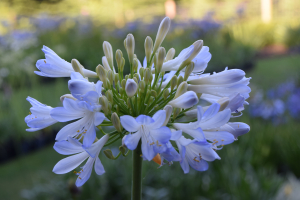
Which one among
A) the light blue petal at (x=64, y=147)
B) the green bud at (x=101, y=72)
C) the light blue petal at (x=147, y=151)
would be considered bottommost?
the light blue petal at (x=147, y=151)

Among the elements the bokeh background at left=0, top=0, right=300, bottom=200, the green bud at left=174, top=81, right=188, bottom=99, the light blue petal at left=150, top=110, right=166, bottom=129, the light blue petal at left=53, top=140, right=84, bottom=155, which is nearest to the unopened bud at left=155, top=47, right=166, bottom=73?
the green bud at left=174, top=81, right=188, bottom=99

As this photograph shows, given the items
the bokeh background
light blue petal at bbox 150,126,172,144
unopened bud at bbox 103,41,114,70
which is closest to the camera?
light blue petal at bbox 150,126,172,144

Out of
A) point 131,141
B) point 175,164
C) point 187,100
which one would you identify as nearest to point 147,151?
point 131,141

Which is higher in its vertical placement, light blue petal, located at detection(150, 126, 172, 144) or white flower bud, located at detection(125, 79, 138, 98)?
white flower bud, located at detection(125, 79, 138, 98)

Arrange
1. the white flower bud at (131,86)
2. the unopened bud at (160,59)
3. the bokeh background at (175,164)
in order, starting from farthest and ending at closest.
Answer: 1. the bokeh background at (175,164)
2. the unopened bud at (160,59)
3. the white flower bud at (131,86)

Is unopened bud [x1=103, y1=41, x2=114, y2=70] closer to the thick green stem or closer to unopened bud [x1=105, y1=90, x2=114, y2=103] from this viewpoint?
unopened bud [x1=105, y1=90, x2=114, y2=103]

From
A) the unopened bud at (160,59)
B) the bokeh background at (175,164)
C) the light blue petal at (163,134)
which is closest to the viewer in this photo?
the light blue petal at (163,134)

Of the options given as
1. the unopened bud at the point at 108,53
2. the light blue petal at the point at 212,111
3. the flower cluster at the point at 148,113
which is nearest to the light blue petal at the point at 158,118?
the flower cluster at the point at 148,113

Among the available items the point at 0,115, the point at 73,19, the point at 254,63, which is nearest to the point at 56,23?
the point at 73,19

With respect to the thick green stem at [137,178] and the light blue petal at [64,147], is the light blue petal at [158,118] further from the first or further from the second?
the light blue petal at [64,147]
